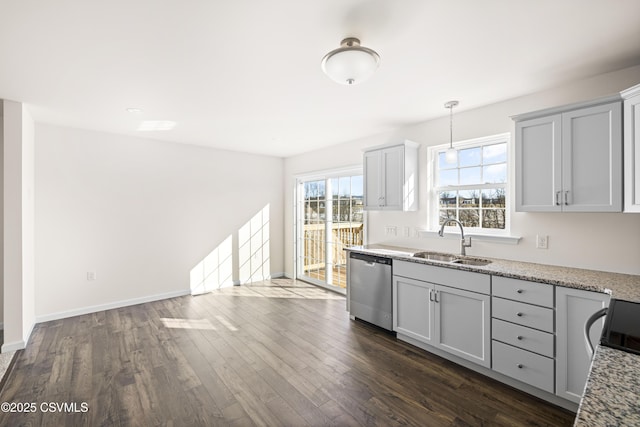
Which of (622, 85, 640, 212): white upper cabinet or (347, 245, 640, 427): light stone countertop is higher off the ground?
(622, 85, 640, 212): white upper cabinet

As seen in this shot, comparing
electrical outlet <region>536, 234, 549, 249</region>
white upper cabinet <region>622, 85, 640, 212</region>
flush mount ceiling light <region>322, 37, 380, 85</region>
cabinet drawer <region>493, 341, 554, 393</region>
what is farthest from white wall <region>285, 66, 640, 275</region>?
flush mount ceiling light <region>322, 37, 380, 85</region>

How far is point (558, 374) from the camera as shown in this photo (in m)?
2.07

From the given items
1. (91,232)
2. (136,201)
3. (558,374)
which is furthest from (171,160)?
(558,374)

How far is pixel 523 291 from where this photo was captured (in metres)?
2.24

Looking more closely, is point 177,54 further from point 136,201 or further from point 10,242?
point 136,201

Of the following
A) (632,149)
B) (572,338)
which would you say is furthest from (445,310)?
(632,149)

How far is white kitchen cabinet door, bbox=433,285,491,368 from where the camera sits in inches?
96.3

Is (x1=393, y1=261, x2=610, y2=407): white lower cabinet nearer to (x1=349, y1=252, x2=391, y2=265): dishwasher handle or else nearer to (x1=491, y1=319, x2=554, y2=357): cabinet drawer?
(x1=491, y1=319, x2=554, y2=357): cabinet drawer

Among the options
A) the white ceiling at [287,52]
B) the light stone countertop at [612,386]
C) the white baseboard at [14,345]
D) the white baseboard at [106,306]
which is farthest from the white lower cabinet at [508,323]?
the white baseboard at [14,345]

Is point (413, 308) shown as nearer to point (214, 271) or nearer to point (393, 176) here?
point (393, 176)

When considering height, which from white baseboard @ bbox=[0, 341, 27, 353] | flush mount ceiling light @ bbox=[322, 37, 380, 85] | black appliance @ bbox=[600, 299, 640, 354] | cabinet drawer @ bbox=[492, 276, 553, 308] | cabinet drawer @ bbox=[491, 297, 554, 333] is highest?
flush mount ceiling light @ bbox=[322, 37, 380, 85]

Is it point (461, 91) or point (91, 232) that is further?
point (91, 232)

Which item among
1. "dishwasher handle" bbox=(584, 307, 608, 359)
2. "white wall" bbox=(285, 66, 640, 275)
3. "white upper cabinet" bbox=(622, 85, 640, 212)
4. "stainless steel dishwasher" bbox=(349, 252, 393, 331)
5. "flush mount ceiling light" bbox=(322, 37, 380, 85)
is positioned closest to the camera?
"dishwasher handle" bbox=(584, 307, 608, 359)

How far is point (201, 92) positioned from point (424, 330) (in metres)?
3.14
